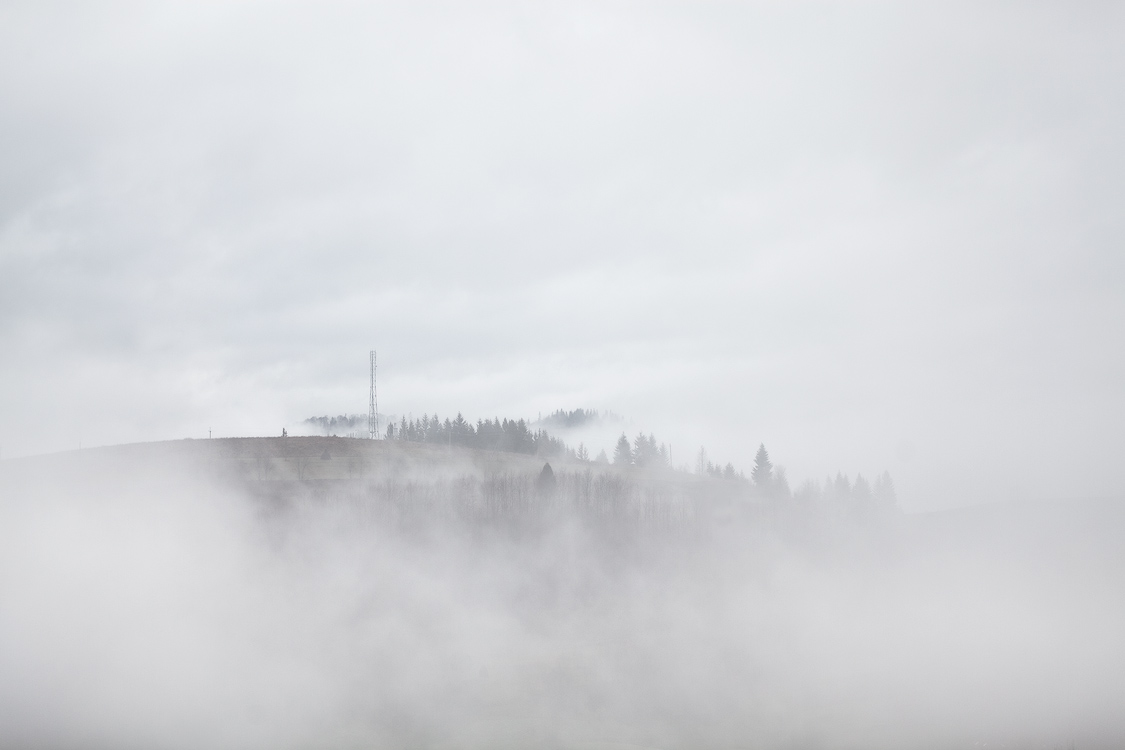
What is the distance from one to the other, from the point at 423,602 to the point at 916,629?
54.5 metres

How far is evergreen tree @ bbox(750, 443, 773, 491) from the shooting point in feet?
504

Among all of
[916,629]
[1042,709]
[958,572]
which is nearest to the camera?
[1042,709]

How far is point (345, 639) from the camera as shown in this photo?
91.4m

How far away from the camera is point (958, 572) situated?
13625cm

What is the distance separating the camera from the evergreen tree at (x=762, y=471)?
15362 centimetres

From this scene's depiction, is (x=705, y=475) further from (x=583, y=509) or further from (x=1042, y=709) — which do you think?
(x=1042, y=709)

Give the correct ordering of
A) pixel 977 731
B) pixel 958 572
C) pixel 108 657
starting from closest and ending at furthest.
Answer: pixel 977 731
pixel 108 657
pixel 958 572

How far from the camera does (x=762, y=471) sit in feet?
511

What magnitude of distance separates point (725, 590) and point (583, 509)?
889 inches

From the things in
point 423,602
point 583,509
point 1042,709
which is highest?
point 583,509

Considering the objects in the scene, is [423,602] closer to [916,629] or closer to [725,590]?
[725,590]

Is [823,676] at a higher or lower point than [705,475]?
lower

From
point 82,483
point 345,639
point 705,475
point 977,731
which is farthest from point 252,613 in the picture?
point 705,475

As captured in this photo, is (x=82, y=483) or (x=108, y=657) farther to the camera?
(x=82, y=483)
